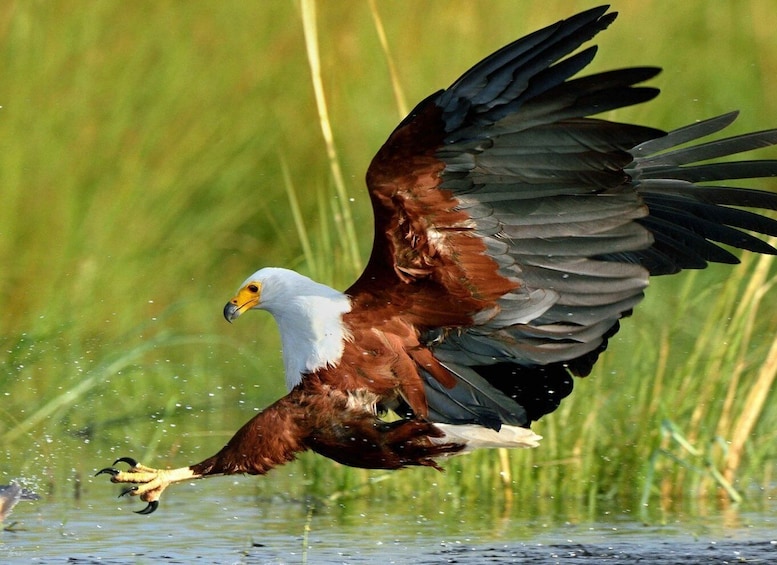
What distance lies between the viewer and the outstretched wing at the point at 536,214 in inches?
175

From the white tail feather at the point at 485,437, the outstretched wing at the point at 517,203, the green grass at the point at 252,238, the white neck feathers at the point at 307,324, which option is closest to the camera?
the outstretched wing at the point at 517,203

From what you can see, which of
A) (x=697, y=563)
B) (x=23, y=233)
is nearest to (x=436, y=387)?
(x=697, y=563)

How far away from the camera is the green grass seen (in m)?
5.82

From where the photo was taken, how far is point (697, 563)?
16.3ft

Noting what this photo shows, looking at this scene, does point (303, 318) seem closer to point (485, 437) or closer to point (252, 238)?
point (485, 437)

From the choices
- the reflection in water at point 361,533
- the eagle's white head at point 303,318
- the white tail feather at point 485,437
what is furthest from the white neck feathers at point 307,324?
the reflection in water at point 361,533

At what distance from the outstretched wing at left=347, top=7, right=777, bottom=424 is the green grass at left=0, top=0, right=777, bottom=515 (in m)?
0.53

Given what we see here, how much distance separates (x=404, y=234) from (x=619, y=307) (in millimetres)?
837

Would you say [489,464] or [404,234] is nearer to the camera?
[404,234]

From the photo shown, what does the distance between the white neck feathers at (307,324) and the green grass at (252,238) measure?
0.87 m

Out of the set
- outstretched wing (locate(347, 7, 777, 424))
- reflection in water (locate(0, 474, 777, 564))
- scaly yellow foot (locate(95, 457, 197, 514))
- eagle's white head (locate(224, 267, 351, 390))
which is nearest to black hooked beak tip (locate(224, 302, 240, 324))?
eagle's white head (locate(224, 267, 351, 390))

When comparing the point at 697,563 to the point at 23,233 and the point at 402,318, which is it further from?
the point at 23,233

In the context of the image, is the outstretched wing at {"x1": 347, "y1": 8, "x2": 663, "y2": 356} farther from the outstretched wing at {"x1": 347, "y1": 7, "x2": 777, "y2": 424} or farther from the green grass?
the green grass

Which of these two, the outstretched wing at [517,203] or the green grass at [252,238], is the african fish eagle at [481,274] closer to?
the outstretched wing at [517,203]
